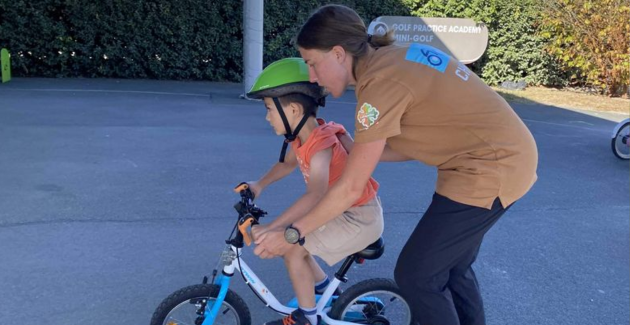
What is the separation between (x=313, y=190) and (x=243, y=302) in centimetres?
80

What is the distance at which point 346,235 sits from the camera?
274 cm

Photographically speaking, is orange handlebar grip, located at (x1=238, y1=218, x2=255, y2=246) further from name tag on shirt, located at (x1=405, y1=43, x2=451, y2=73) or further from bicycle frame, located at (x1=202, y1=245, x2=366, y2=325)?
name tag on shirt, located at (x1=405, y1=43, x2=451, y2=73)

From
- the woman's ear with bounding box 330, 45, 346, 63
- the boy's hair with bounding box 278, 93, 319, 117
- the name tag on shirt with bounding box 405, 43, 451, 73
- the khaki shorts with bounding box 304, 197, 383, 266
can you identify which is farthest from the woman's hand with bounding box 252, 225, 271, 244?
the name tag on shirt with bounding box 405, 43, 451, 73

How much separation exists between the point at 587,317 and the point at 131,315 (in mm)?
2953

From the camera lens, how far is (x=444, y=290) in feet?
8.27

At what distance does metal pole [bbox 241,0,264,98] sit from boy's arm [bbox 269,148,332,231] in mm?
9455

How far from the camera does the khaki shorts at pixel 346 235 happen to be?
2.72 metres

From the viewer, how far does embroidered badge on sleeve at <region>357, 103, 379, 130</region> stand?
7.03 ft

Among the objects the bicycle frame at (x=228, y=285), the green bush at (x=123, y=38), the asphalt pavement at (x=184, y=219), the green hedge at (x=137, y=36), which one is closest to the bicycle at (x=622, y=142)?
the asphalt pavement at (x=184, y=219)

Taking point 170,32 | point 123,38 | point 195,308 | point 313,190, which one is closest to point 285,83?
point 313,190

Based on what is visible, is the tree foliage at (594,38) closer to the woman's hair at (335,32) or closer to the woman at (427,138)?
the woman at (427,138)

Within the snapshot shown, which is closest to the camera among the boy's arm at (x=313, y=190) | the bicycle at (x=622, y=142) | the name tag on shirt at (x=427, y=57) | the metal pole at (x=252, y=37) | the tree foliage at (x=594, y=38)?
the name tag on shirt at (x=427, y=57)

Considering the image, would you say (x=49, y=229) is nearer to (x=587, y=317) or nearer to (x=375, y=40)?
(x=375, y=40)

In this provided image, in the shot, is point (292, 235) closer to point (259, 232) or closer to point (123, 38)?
point (259, 232)
